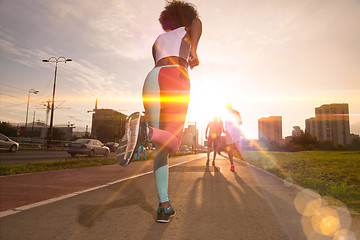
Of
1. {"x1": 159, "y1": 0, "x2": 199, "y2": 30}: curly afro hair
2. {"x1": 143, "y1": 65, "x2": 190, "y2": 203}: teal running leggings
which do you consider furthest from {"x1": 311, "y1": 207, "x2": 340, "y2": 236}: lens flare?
{"x1": 159, "y1": 0, "x2": 199, "y2": 30}: curly afro hair

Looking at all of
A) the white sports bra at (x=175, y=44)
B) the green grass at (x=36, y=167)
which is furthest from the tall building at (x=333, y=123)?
the white sports bra at (x=175, y=44)

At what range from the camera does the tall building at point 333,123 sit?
66438 mm

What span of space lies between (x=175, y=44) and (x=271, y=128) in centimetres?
10174

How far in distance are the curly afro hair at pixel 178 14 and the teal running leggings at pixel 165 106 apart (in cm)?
67

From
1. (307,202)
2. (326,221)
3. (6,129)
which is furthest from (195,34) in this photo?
(6,129)

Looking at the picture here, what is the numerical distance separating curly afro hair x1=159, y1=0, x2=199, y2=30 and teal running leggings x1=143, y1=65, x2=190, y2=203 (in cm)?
67

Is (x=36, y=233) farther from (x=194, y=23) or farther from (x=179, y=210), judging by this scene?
(x=194, y=23)

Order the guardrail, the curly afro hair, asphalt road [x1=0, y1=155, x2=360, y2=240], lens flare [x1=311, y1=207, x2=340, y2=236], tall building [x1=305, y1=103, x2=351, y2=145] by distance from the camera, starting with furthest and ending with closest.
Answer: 1. tall building [x1=305, y1=103, x2=351, y2=145]
2. the guardrail
3. the curly afro hair
4. lens flare [x1=311, y1=207, x2=340, y2=236]
5. asphalt road [x1=0, y1=155, x2=360, y2=240]

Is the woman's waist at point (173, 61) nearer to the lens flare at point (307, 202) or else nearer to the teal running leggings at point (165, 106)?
the teal running leggings at point (165, 106)

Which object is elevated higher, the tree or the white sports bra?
the tree

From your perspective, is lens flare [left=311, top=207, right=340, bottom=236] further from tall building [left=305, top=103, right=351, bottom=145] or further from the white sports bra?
tall building [left=305, top=103, right=351, bottom=145]

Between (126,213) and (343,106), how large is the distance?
263 ft

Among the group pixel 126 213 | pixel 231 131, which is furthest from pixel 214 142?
pixel 126 213

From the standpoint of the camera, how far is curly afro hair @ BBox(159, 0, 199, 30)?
2.79 m
